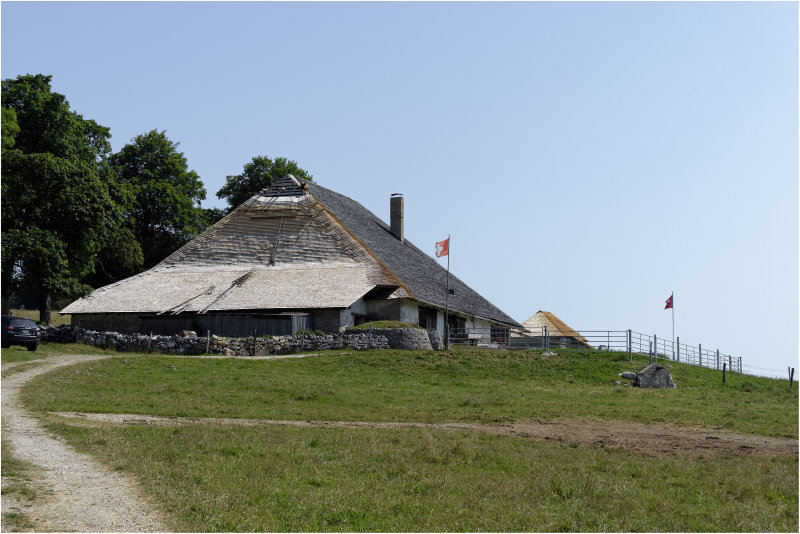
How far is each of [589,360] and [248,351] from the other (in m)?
14.8

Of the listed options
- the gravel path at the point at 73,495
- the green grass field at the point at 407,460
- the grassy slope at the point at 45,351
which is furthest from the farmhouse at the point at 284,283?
the gravel path at the point at 73,495

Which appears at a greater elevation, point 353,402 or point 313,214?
point 313,214

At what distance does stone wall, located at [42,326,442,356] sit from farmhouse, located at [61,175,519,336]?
1964 millimetres

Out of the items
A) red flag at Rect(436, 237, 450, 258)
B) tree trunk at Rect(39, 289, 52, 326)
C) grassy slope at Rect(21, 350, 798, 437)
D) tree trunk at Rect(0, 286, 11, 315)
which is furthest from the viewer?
tree trunk at Rect(39, 289, 52, 326)

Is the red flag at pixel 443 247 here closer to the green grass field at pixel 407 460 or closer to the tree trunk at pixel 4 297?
the green grass field at pixel 407 460

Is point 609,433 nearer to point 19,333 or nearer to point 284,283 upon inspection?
point 19,333

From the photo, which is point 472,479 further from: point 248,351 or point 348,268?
point 348,268

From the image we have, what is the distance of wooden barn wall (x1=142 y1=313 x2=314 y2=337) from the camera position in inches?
1618

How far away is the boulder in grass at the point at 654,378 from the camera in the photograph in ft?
105

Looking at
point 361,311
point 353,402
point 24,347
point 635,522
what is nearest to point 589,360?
point 361,311

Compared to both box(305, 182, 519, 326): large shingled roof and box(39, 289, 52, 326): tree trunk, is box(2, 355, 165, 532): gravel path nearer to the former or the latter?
box(305, 182, 519, 326): large shingled roof

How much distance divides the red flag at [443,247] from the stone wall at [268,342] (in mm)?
4704

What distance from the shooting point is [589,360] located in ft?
123

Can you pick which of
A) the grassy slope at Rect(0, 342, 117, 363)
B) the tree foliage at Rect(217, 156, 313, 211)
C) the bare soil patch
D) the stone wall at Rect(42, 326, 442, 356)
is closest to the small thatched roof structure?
the tree foliage at Rect(217, 156, 313, 211)
